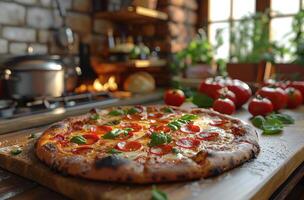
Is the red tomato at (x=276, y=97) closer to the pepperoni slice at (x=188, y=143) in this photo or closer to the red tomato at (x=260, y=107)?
the red tomato at (x=260, y=107)

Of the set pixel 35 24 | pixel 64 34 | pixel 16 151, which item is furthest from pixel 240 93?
pixel 35 24

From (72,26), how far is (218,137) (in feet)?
5.11

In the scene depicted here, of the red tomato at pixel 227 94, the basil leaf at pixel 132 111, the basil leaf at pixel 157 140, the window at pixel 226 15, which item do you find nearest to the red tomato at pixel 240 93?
the red tomato at pixel 227 94

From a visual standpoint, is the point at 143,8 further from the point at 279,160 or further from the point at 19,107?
the point at 279,160

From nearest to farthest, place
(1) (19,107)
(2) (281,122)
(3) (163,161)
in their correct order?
1. (3) (163,161)
2. (2) (281,122)
3. (1) (19,107)

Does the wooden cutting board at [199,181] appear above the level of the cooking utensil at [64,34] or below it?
below

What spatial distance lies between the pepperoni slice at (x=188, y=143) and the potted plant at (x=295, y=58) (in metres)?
1.32

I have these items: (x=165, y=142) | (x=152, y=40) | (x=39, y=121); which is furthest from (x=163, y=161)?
(x=152, y=40)

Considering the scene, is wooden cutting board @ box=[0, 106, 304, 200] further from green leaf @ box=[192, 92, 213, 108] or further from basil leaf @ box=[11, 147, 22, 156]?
green leaf @ box=[192, 92, 213, 108]

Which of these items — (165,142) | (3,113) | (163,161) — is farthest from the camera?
(3,113)

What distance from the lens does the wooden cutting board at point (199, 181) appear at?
63cm

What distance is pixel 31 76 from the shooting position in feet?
4.66

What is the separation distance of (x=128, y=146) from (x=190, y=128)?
25cm

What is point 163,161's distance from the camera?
0.73m
